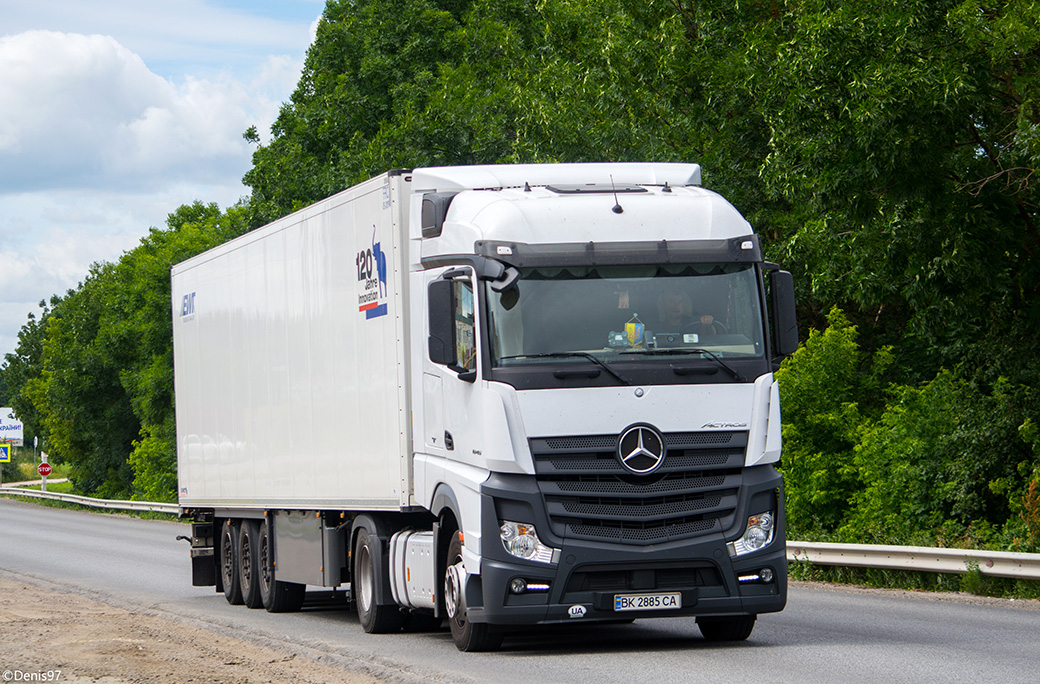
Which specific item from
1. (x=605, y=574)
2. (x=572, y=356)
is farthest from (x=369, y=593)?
(x=572, y=356)

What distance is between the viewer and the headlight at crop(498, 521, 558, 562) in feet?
33.8

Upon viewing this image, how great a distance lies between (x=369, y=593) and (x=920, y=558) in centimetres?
636

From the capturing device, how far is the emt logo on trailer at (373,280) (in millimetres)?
12344

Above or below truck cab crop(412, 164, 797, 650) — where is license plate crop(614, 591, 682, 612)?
below

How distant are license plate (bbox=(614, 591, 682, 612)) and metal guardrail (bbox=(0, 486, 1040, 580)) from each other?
514 cm

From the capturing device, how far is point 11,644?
40.4 feet

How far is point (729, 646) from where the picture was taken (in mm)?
11242

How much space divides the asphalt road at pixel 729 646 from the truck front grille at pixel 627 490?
926 millimetres

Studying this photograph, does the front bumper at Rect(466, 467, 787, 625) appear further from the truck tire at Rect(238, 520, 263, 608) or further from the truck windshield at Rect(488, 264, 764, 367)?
the truck tire at Rect(238, 520, 263, 608)

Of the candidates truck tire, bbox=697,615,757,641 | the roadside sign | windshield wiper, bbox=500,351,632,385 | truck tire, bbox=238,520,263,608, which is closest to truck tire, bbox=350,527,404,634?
truck tire, bbox=697,615,757,641

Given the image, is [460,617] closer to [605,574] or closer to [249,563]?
[605,574]

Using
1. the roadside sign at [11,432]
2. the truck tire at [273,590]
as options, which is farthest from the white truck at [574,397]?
the roadside sign at [11,432]

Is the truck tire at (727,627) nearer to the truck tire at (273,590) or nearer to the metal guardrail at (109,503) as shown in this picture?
the truck tire at (273,590)

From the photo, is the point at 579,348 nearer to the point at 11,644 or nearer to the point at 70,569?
the point at 11,644
